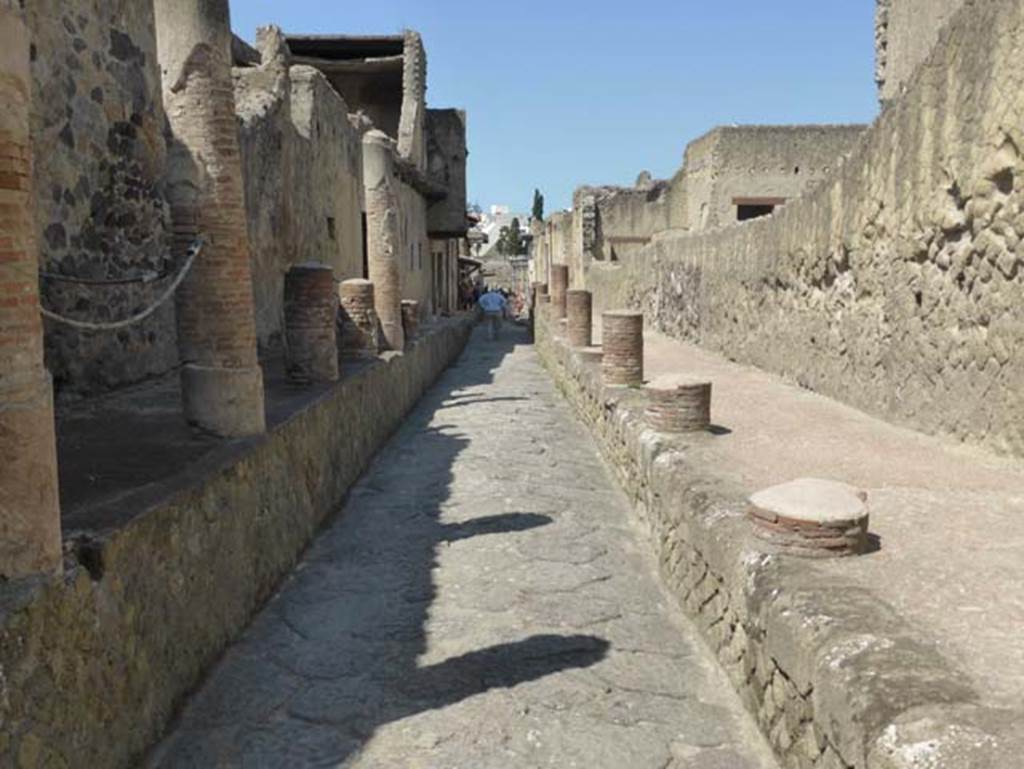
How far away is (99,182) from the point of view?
6309 millimetres

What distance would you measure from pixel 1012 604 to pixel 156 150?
6743mm

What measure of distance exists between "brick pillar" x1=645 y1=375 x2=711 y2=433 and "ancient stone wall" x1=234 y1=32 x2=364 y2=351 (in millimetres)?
5249

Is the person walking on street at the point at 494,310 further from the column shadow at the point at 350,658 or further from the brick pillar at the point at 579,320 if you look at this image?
the column shadow at the point at 350,658

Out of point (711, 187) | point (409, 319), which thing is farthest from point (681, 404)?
point (711, 187)

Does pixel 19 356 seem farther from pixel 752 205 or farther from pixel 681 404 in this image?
pixel 752 205

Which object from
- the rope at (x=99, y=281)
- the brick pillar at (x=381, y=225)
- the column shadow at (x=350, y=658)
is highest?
the brick pillar at (x=381, y=225)

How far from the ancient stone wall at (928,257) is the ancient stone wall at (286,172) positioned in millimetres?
5284

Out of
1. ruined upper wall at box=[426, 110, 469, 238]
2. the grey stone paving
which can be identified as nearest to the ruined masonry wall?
the grey stone paving

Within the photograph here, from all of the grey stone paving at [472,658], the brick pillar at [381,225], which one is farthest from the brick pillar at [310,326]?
the brick pillar at [381,225]

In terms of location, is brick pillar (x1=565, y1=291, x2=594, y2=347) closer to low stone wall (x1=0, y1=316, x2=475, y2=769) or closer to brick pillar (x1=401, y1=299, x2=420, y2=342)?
brick pillar (x1=401, y1=299, x2=420, y2=342)

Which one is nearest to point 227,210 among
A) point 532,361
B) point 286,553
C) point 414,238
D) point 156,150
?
point 286,553

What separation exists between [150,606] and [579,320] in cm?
893

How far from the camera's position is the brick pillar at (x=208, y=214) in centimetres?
463

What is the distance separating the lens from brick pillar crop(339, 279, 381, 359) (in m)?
9.15
